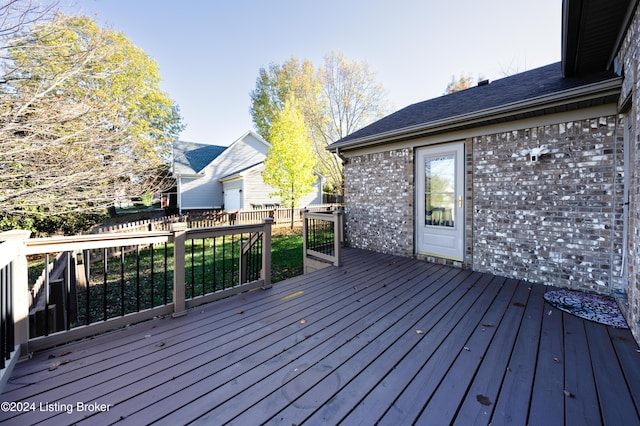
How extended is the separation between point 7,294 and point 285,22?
46.8ft

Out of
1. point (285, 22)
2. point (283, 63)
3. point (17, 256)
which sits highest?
point (283, 63)

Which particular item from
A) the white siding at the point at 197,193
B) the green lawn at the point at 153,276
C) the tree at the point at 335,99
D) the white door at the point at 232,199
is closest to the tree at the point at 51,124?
the green lawn at the point at 153,276

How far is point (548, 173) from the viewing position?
384cm

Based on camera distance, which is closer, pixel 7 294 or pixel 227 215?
pixel 7 294

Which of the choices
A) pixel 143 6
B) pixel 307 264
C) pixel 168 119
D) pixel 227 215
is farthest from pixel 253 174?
pixel 307 264

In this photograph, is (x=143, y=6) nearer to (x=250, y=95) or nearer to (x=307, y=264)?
(x=307, y=264)

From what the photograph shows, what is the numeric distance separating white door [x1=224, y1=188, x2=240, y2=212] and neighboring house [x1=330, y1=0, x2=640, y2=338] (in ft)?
42.6

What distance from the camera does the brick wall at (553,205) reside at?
3428 mm

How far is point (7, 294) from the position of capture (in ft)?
6.62

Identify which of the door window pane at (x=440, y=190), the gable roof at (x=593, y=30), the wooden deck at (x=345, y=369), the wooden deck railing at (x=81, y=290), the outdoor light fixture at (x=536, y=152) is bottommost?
the wooden deck at (x=345, y=369)

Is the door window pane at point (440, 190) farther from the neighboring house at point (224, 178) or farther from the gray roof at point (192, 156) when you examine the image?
the gray roof at point (192, 156)

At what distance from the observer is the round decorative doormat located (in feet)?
9.16

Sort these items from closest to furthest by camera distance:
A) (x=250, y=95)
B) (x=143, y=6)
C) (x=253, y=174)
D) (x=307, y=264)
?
(x=307, y=264) → (x=143, y=6) → (x=253, y=174) → (x=250, y=95)

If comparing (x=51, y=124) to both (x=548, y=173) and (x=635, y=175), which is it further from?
(x=548, y=173)
